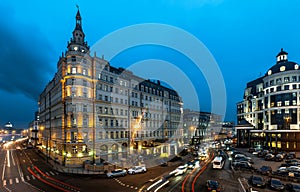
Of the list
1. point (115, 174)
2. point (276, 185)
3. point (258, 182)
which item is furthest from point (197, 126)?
point (276, 185)

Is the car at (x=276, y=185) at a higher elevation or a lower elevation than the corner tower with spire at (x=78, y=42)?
lower

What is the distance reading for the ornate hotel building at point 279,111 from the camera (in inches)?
2709

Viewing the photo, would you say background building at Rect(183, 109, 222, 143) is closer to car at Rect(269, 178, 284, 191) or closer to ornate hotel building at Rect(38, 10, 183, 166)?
ornate hotel building at Rect(38, 10, 183, 166)

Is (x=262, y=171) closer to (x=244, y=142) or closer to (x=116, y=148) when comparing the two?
(x=116, y=148)

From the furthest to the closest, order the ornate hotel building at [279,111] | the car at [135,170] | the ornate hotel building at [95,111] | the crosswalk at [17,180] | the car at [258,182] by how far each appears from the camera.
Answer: the ornate hotel building at [279,111] < the ornate hotel building at [95,111] < the car at [135,170] < the crosswalk at [17,180] < the car at [258,182]

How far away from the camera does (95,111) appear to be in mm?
50812

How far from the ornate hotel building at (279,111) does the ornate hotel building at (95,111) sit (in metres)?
43.4

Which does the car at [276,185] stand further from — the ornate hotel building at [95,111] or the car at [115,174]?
the ornate hotel building at [95,111]

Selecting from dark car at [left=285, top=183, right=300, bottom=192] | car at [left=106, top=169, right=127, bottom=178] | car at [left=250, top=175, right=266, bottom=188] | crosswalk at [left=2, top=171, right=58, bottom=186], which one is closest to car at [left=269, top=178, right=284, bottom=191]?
car at [left=250, top=175, right=266, bottom=188]

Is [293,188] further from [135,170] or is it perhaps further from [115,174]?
[115,174]

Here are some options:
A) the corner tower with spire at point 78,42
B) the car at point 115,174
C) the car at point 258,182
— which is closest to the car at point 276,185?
the car at point 258,182

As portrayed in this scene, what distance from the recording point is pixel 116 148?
2215 inches

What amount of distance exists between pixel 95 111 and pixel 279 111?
70.7 m

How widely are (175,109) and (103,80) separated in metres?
46.2
